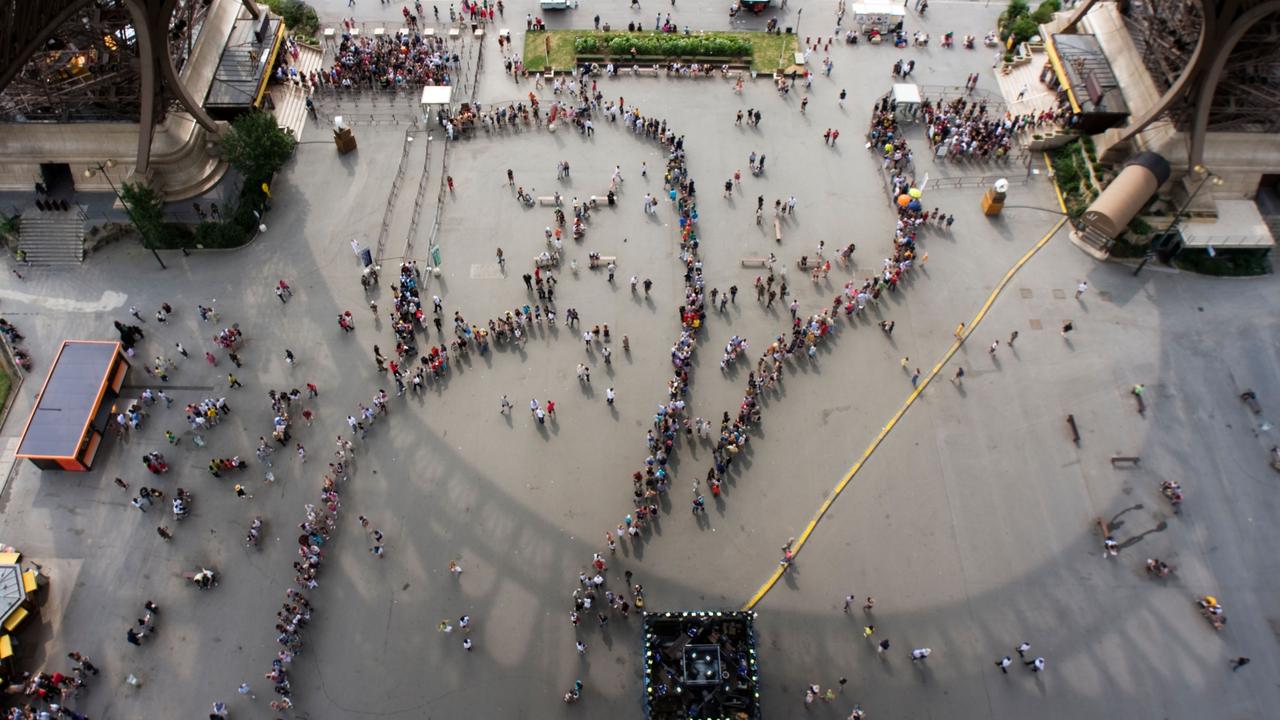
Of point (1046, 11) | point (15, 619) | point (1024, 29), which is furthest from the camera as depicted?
point (1046, 11)

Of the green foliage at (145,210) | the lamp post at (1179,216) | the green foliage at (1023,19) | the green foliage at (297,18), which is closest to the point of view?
the green foliage at (145,210)

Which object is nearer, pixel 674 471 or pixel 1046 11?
pixel 674 471

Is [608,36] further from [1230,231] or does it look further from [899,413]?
[1230,231]

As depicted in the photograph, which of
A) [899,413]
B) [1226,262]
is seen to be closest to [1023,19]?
[1226,262]

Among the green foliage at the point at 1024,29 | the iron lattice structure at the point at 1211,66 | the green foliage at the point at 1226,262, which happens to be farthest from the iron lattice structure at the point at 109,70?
the green foliage at the point at 1226,262

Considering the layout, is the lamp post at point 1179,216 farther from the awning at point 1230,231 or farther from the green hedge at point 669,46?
the green hedge at point 669,46

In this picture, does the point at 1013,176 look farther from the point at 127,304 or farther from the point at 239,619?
the point at 127,304

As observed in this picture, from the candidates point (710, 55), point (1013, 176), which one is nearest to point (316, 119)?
point (710, 55)

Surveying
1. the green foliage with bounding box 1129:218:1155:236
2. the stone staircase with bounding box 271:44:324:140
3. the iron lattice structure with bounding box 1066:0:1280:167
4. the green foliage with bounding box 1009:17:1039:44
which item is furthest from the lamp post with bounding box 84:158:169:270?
the green foliage with bounding box 1009:17:1039:44
